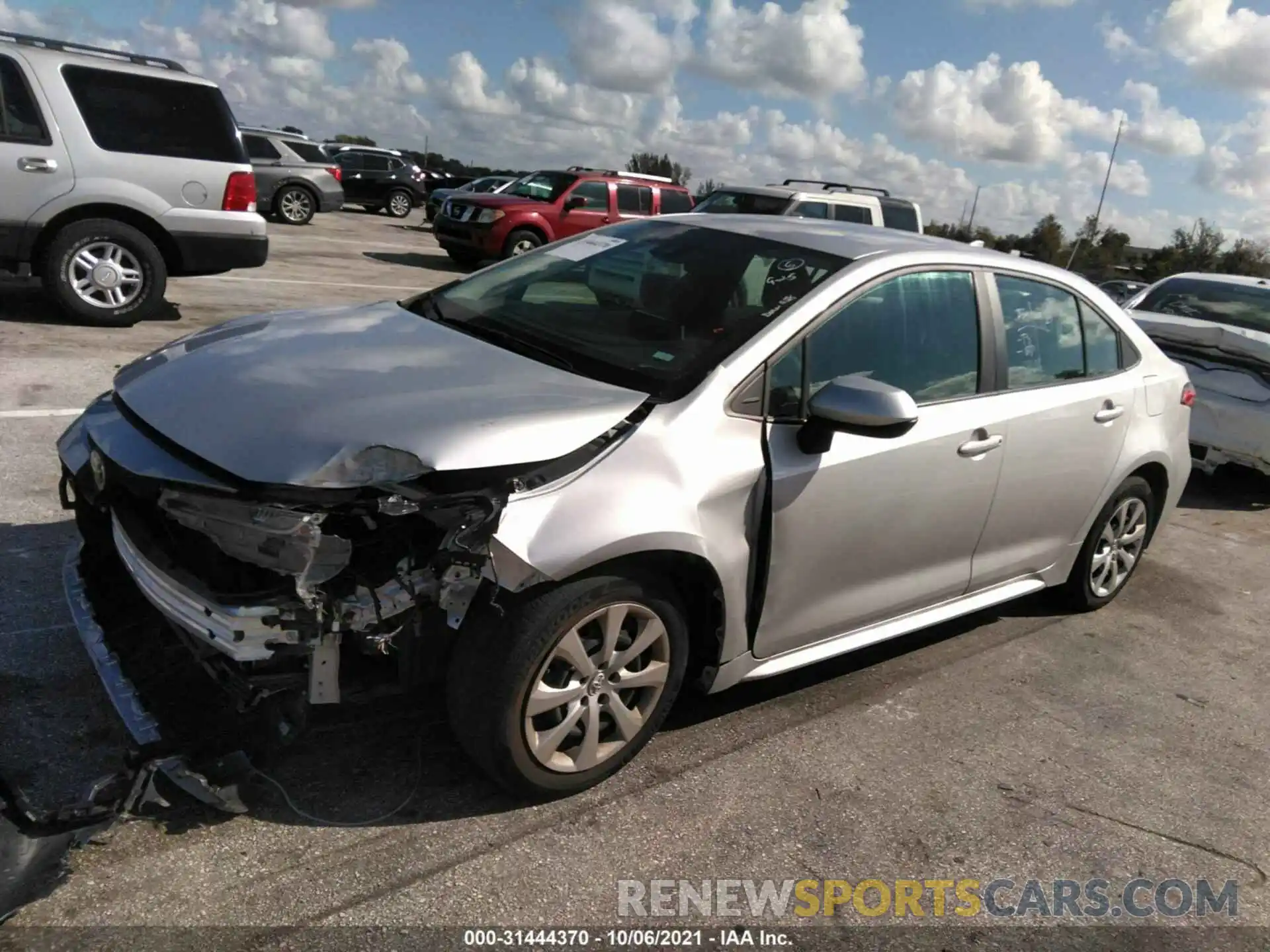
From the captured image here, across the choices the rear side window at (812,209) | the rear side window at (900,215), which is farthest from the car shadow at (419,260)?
the rear side window at (900,215)

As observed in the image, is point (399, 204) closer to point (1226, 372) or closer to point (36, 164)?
point (36, 164)

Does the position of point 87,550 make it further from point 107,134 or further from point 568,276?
point 107,134

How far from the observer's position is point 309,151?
21156 millimetres

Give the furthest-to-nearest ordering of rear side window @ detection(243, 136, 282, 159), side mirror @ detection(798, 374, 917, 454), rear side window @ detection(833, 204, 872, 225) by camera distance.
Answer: rear side window @ detection(243, 136, 282, 159) < rear side window @ detection(833, 204, 872, 225) < side mirror @ detection(798, 374, 917, 454)

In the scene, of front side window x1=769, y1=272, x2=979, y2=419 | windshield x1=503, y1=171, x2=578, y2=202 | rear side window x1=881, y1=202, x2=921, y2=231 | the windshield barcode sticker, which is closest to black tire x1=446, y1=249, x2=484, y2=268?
windshield x1=503, y1=171, x2=578, y2=202

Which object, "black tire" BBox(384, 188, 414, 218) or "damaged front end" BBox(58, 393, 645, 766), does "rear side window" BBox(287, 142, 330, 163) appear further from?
"damaged front end" BBox(58, 393, 645, 766)

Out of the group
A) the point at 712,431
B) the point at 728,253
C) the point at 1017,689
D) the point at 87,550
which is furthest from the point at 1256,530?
the point at 87,550

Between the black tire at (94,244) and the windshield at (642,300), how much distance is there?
493 centimetres

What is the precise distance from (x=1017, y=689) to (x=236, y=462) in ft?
10.1

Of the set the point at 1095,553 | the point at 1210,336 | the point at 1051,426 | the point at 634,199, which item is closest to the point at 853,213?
the point at 634,199

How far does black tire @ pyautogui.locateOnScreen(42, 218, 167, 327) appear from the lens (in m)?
7.87

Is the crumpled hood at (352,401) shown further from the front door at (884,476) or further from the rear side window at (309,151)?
the rear side window at (309,151)

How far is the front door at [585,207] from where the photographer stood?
17297 mm

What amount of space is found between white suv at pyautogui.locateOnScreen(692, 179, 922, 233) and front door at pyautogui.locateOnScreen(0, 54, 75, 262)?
7.19 metres
